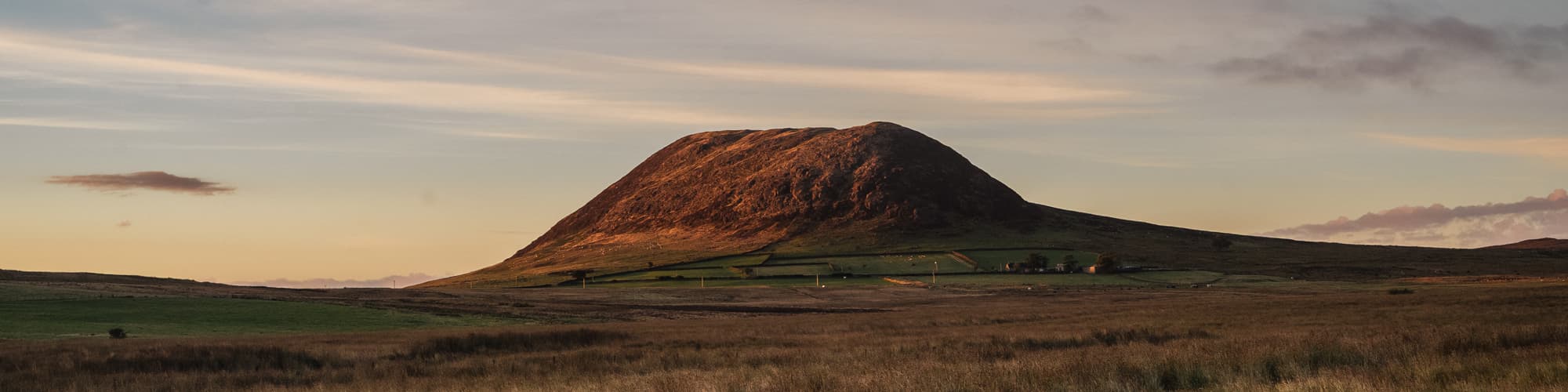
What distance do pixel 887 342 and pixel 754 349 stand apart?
15.9ft

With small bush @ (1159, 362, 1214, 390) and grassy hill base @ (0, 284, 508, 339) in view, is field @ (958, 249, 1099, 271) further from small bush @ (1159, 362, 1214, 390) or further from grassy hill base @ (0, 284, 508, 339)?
small bush @ (1159, 362, 1214, 390)

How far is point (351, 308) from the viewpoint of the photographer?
81.7 meters

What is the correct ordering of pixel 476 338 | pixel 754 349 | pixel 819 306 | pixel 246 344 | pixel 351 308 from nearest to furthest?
pixel 754 349 < pixel 246 344 < pixel 476 338 < pixel 351 308 < pixel 819 306

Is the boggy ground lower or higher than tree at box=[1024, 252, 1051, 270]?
lower

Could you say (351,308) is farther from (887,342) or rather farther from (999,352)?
(999,352)

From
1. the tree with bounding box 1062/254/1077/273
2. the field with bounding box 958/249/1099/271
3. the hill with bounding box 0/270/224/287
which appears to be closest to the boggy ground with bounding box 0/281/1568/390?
the hill with bounding box 0/270/224/287

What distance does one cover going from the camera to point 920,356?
29.8 m

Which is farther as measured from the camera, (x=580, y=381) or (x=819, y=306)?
(x=819, y=306)

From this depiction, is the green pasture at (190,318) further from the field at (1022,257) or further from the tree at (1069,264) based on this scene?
the field at (1022,257)

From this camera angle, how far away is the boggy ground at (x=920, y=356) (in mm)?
18891

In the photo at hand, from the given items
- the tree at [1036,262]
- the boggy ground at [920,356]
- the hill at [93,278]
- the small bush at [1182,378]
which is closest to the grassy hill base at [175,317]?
the boggy ground at [920,356]

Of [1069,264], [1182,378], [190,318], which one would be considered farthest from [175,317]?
[1069,264]

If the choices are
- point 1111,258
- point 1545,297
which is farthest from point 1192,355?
point 1111,258

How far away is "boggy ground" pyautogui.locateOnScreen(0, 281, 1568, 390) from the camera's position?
1889 centimetres
